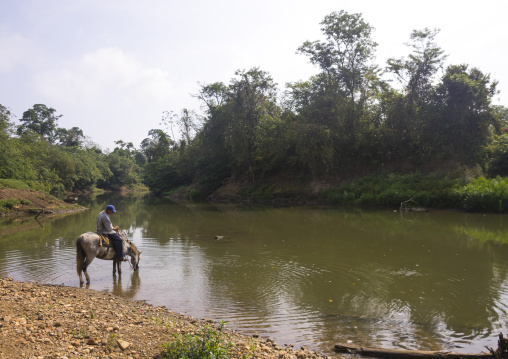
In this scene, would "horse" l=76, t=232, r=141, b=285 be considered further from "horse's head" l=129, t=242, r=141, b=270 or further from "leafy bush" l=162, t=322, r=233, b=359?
"leafy bush" l=162, t=322, r=233, b=359

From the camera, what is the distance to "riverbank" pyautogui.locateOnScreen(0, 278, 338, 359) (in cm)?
463

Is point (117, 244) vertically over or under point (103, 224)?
under

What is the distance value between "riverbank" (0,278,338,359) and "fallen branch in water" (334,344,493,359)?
0.66 meters

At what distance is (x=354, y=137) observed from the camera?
40406 millimetres

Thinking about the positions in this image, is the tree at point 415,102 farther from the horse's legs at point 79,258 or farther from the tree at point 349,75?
the horse's legs at point 79,258

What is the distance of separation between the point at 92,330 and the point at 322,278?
21.6 ft

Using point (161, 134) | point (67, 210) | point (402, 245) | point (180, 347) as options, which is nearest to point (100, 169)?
point (161, 134)

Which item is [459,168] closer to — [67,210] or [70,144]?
[67,210]

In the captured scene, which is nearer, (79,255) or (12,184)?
(79,255)

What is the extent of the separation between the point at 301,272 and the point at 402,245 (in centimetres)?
622

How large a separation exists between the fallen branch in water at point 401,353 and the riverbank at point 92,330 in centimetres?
66

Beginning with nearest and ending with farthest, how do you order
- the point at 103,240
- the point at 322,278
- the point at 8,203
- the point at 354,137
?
1. the point at 322,278
2. the point at 103,240
3. the point at 8,203
4. the point at 354,137

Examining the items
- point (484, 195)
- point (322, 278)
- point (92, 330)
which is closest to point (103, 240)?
point (92, 330)

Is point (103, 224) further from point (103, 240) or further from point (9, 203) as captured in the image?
point (9, 203)
